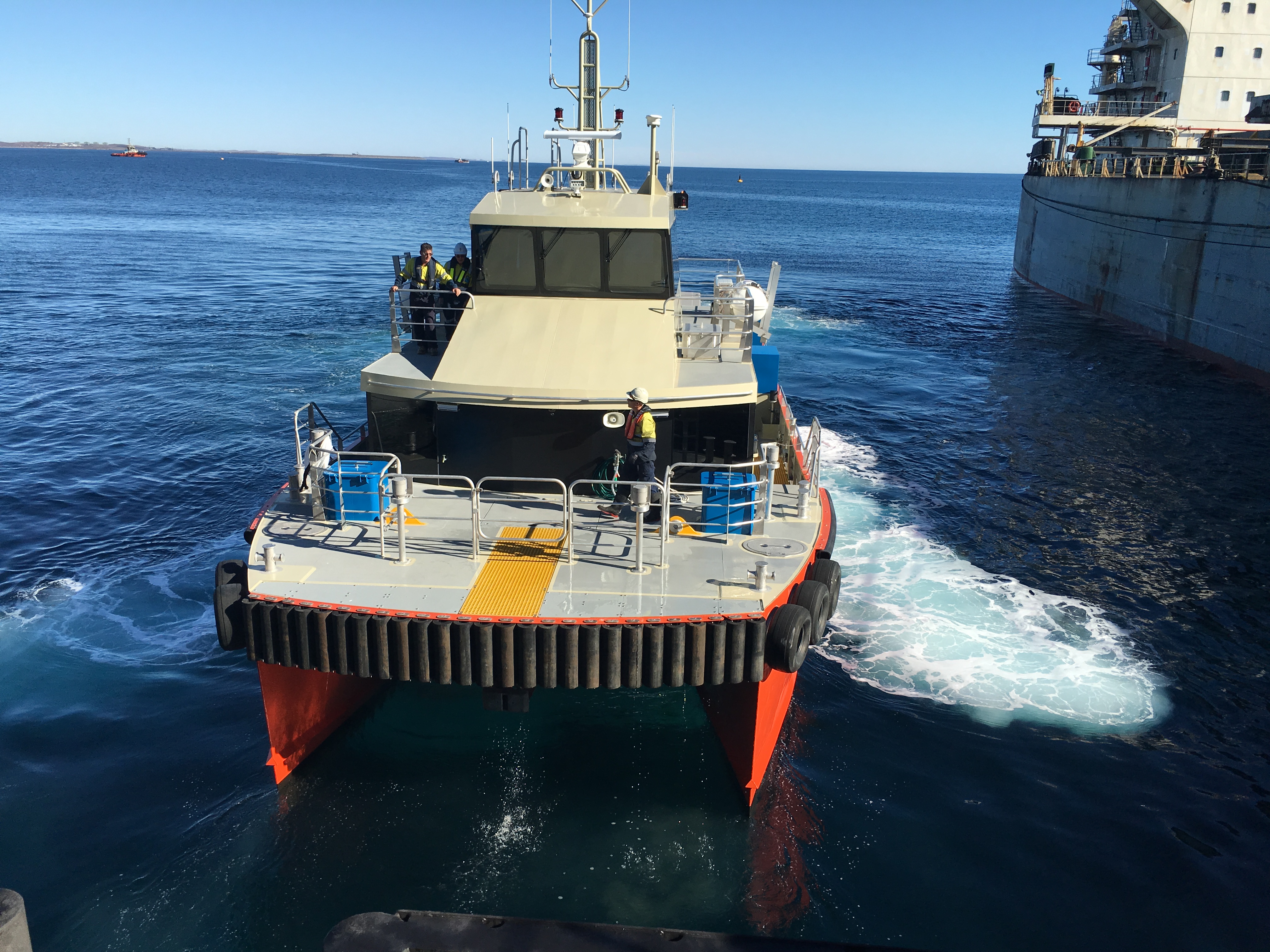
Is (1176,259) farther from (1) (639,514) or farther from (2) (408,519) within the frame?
(2) (408,519)

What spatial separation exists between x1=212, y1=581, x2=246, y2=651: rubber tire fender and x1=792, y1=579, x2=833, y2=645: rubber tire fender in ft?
17.6

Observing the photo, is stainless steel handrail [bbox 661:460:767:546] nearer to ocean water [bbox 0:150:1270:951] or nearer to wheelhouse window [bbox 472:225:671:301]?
wheelhouse window [bbox 472:225:671:301]

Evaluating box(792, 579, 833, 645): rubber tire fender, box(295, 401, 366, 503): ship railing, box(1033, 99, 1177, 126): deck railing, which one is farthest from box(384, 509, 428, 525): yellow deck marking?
box(1033, 99, 1177, 126): deck railing

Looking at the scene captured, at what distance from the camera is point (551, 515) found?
10109mm

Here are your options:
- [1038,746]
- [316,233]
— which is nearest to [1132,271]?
[1038,746]

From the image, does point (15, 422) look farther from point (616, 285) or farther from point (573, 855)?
point (573, 855)

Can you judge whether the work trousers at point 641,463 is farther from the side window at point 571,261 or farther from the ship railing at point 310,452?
the ship railing at point 310,452

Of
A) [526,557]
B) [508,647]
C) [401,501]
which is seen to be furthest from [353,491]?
[508,647]

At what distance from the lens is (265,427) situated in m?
22.6

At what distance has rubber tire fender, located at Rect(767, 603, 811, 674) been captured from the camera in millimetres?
8086

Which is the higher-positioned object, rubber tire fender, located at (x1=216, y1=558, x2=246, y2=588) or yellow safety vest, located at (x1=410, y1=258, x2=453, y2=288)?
yellow safety vest, located at (x1=410, y1=258, x2=453, y2=288)

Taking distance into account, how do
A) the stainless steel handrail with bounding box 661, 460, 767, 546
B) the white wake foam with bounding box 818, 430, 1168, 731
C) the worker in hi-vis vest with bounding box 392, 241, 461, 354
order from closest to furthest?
the stainless steel handrail with bounding box 661, 460, 767, 546, the white wake foam with bounding box 818, 430, 1168, 731, the worker in hi-vis vest with bounding box 392, 241, 461, 354

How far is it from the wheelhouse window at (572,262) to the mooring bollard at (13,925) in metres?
8.15

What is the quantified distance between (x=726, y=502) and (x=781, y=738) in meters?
3.24
